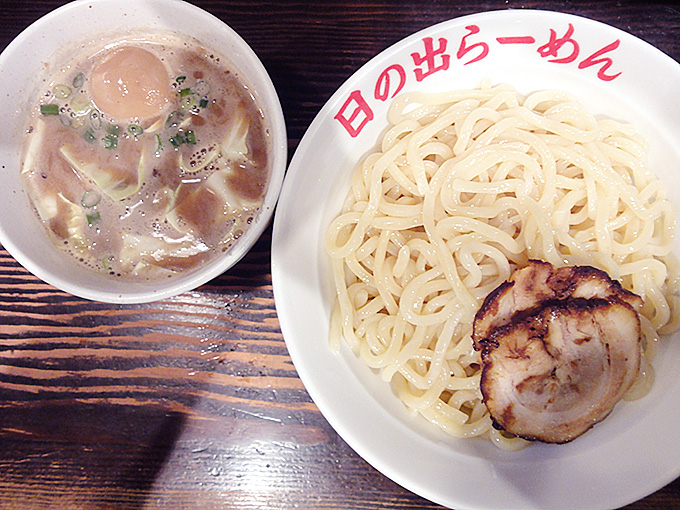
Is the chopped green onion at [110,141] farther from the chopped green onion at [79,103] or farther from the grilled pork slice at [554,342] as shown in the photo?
the grilled pork slice at [554,342]

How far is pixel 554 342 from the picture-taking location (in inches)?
61.7

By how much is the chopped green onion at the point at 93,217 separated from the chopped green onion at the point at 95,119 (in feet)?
1.01

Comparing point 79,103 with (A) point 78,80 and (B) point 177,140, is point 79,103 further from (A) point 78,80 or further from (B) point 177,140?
(B) point 177,140

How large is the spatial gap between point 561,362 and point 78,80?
1970mm

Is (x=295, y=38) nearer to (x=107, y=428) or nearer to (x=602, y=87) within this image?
(x=602, y=87)

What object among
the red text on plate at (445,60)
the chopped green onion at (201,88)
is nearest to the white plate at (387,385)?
the red text on plate at (445,60)

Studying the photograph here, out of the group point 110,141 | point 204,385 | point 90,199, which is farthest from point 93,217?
point 204,385

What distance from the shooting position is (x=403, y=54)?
5.24ft

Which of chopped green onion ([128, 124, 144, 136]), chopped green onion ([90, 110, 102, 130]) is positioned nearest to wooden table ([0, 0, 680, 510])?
chopped green onion ([128, 124, 144, 136])

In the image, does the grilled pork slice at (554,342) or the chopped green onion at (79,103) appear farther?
the chopped green onion at (79,103)

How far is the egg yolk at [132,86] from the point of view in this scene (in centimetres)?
163

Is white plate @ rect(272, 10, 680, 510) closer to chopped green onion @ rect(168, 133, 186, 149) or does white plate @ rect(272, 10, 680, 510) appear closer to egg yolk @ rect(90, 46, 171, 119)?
chopped green onion @ rect(168, 133, 186, 149)

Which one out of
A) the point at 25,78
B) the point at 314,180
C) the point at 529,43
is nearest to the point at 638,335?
the point at 529,43

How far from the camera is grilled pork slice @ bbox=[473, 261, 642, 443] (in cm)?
155
